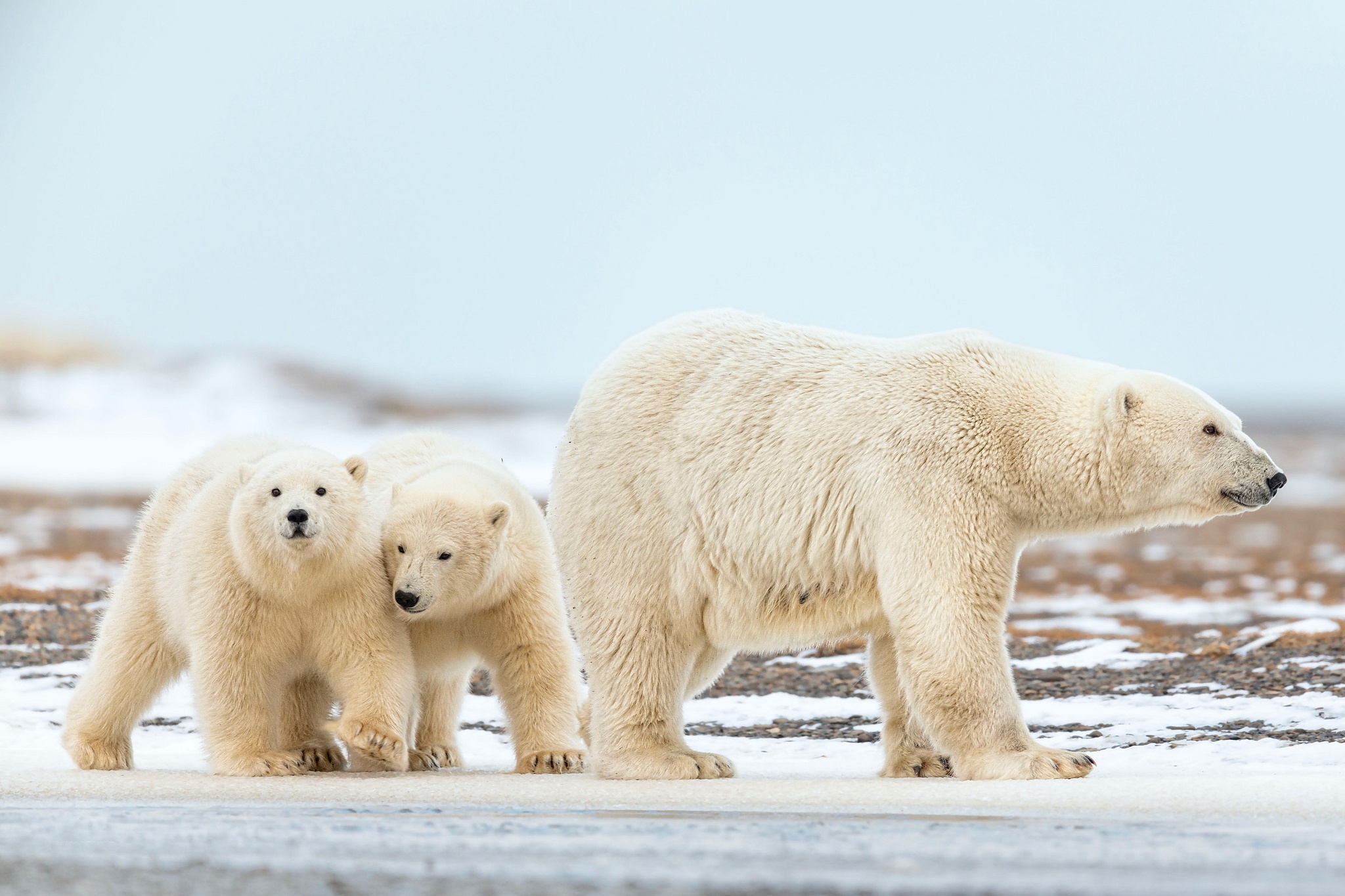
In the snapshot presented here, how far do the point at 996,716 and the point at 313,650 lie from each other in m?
2.87

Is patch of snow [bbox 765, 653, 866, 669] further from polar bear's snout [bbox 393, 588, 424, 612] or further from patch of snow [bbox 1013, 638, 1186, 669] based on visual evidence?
polar bear's snout [bbox 393, 588, 424, 612]

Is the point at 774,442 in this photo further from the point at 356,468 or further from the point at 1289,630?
the point at 1289,630

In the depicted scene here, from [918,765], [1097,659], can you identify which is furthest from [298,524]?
[1097,659]

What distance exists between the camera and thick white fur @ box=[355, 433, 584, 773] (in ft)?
22.1

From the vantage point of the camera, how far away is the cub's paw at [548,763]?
705 cm

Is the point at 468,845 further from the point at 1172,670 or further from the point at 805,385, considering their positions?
the point at 1172,670

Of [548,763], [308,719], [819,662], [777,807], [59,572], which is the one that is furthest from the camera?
[59,572]

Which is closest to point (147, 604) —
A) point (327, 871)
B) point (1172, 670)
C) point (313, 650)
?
point (313, 650)

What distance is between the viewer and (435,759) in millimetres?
7488

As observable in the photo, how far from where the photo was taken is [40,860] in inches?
161

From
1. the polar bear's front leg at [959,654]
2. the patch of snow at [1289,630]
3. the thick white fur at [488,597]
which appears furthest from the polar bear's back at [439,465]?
the patch of snow at [1289,630]

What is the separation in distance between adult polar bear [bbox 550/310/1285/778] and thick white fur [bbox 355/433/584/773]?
320mm

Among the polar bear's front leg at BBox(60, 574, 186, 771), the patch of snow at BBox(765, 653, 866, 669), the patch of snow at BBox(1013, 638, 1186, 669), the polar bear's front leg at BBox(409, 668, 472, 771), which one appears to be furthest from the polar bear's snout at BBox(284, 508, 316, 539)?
the patch of snow at BBox(1013, 638, 1186, 669)

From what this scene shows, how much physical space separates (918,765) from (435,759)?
236 centimetres
